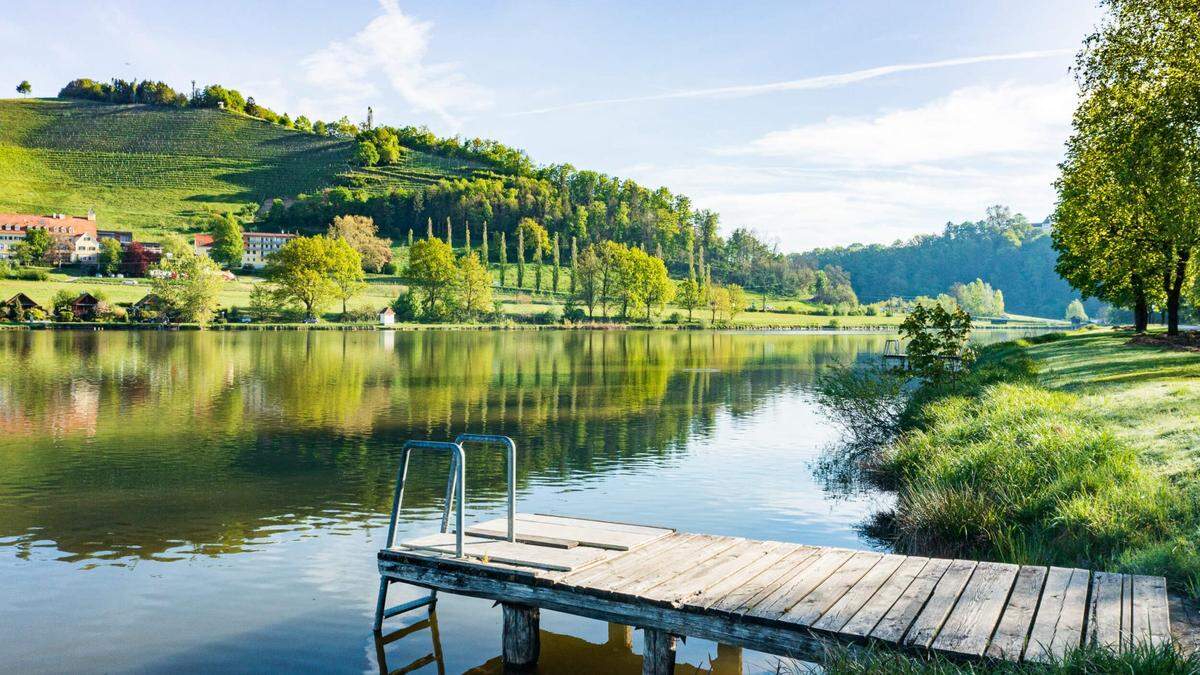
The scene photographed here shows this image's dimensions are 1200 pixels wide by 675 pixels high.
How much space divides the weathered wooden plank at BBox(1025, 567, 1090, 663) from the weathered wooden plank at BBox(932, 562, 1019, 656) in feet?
1.01

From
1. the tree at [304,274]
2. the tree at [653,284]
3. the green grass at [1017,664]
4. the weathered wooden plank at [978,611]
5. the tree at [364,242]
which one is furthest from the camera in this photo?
the tree at [364,242]

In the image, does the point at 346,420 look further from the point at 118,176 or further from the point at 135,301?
the point at 118,176

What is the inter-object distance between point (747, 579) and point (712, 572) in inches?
16.1

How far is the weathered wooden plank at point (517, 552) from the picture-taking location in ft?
30.2

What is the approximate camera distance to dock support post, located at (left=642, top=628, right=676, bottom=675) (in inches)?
324

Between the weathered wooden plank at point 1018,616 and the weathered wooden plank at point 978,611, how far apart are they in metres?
0.06

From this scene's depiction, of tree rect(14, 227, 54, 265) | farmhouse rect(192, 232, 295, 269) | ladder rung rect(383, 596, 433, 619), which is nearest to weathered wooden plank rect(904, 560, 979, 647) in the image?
ladder rung rect(383, 596, 433, 619)

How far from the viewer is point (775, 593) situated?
820 centimetres

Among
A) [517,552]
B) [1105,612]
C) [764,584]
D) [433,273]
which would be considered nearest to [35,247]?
[433,273]

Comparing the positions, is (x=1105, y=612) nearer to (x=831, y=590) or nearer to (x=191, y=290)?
(x=831, y=590)

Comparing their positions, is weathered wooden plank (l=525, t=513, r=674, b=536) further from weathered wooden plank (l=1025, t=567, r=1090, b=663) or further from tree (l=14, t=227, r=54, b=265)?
tree (l=14, t=227, r=54, b=265)

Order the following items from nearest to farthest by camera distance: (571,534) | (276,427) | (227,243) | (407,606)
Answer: (571,534) < (407,606) < (276,427) < (227,243)

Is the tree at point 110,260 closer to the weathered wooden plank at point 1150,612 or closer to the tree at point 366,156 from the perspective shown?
the tree at point 366,156

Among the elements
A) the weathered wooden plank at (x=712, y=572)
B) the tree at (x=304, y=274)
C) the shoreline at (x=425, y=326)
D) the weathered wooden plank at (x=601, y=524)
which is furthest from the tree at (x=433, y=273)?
the weathered wooden plank at (x=712, y=572)
